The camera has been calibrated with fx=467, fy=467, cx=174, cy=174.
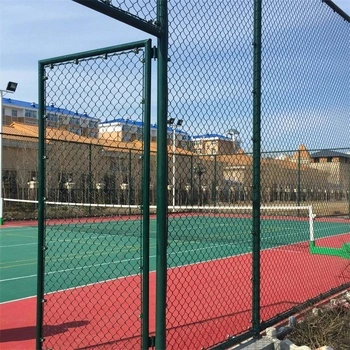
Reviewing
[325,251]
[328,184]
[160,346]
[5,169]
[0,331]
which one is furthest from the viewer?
[5,169]

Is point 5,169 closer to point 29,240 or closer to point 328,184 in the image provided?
point 29,240

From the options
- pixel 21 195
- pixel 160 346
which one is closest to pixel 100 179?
pixel 21 195

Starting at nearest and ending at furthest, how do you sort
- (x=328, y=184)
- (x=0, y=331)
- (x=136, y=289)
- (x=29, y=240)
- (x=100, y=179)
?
(x=0, y=331), (x=136, y=289), (x=328, y=184), (x=29, y=240), (x=100, y=179)

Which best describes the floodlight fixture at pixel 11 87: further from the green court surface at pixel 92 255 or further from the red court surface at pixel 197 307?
the red court surface at pixel 197 307

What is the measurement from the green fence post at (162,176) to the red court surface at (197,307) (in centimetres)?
141

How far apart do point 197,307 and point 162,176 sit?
3.36m

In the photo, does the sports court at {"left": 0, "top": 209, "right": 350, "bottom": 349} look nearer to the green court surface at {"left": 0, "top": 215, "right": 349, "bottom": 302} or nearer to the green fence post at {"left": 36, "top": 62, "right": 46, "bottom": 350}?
the green court surface at {"left": 0, "top": 215, "right": 349, "bottom": 302}

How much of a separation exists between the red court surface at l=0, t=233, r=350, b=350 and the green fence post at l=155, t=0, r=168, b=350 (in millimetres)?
1405

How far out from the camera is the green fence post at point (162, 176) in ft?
10.3

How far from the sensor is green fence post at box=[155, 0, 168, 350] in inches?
124

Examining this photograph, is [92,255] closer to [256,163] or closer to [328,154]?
[328,154]

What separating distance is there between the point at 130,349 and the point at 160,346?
131 centimetres

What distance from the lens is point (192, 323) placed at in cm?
520

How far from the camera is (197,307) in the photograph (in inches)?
237
